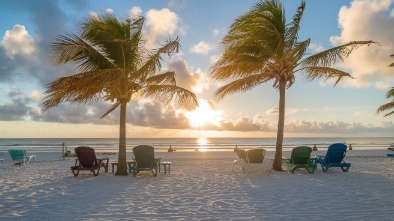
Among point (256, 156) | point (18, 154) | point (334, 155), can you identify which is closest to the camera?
point (334, 155)

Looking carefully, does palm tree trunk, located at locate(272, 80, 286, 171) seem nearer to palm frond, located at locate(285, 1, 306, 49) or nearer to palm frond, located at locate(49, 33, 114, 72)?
palm frond, located at locate(285, 1, 306, 49)

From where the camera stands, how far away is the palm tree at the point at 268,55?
9906 mm

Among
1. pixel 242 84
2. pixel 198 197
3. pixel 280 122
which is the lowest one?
pixel 198 197

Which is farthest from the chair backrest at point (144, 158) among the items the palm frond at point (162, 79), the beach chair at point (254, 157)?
the beach chair at point (254, 157)

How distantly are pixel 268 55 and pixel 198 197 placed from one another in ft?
20.6

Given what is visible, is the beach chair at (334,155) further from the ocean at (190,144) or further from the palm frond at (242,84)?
the ocean at (190,144)

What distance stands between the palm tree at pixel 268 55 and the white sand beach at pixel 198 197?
128 inches

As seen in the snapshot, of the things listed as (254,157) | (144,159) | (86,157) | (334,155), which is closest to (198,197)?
(144,159)

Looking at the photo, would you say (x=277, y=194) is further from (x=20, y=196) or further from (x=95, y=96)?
(x=95, y=96)

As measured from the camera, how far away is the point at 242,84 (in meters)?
11.5

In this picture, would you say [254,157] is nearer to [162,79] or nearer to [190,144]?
[162,79]

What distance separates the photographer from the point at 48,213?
514cm

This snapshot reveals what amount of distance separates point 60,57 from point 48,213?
574cm

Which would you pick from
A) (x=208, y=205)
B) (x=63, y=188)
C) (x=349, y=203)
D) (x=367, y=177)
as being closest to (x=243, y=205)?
(x=208, y=205)
